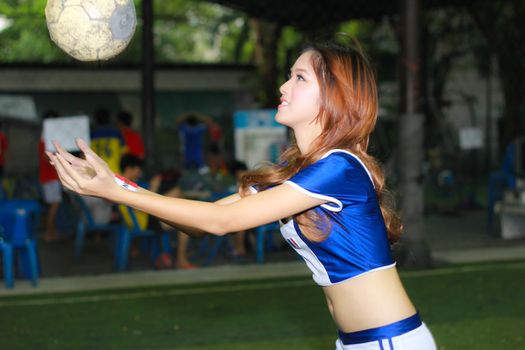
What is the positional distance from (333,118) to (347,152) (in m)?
0.12

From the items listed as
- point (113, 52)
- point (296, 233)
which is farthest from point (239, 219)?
point (113, 52)

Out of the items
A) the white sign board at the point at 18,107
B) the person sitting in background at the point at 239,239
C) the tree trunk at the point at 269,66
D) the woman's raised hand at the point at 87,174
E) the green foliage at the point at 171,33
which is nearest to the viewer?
the woman's raised hand at the point at 87,174

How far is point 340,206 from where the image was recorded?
292 cm

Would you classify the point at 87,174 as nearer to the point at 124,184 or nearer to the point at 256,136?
the point at 124,184

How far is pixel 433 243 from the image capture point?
40.8ft

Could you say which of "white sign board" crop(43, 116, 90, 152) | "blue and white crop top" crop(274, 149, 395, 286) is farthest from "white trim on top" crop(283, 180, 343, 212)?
"white sign board" crop(43, 116, 90, 152)

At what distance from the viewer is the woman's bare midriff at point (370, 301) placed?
295 centimetres

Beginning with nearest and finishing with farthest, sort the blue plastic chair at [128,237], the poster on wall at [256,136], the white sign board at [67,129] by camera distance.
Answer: the blue plastic chair at [128,237], the white sign board at [67,129], the poster on wall at [256,136]

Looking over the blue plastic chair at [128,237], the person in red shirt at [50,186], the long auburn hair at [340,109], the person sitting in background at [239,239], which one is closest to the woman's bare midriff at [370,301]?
the long auburn hair at [340,109]

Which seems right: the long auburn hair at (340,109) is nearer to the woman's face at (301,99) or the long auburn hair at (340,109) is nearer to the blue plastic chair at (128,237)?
the woman's face at (301,99)

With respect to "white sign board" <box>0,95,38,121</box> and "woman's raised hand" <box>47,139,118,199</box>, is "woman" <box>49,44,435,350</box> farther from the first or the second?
"white sign board" <box>0,95,38,121</box>

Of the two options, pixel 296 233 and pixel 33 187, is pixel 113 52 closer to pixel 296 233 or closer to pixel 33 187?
pixel 296 233

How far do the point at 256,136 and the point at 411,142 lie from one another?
274cm

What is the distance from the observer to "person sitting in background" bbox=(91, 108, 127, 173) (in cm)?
1210
